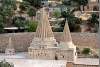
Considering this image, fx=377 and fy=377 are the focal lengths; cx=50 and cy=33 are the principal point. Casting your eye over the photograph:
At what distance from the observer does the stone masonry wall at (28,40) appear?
15.7 m

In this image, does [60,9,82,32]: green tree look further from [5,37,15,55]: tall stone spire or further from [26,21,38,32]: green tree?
[5,37,15,55]: tall stone spire

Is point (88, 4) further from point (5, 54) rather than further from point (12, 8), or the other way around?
point (5, 54)

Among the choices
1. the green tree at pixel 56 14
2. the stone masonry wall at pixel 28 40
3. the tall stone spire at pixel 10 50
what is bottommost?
the tall stone spire at pixel 10 50

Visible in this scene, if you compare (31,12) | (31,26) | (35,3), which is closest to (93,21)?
(31,26)

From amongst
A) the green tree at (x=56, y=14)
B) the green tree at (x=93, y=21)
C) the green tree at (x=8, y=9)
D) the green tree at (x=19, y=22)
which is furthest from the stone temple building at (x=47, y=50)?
the green tree at (x=56, y=14)

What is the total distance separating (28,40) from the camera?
52.1ft

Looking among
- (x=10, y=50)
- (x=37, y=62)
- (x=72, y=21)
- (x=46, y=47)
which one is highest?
(x=72, y=21)

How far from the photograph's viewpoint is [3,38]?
52.5 ft

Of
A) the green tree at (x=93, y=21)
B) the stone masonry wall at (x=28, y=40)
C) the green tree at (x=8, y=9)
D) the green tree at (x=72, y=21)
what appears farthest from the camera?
the green tree at (x=8, y=9)

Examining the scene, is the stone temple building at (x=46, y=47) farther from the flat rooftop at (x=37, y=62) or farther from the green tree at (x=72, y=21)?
the green tree at (x=72, y=21)

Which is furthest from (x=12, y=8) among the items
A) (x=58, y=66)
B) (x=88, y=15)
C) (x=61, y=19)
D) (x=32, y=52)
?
(x=58, y=66)

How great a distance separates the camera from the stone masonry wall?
51.5 feet

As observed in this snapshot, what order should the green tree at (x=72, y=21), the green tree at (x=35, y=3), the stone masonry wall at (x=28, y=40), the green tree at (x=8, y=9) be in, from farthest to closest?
the green tree at (x=35, y=3) < the green tree at (x=8, y=9) < the green tree at (x=72, y=21) < the stone masonry wall at (x=28, y=40)

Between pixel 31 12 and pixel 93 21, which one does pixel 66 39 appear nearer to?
pixel 93 21
